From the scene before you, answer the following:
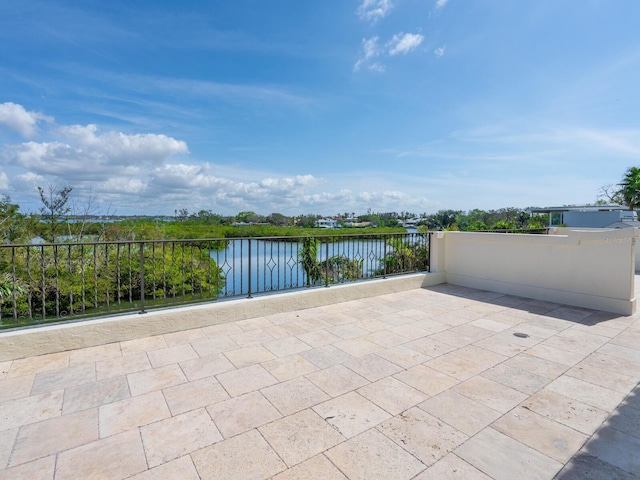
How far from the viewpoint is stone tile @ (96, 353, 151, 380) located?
259 centimetres

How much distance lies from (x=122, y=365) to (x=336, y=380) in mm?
1842

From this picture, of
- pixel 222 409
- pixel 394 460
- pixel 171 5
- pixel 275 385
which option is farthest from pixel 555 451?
pixel 171 5

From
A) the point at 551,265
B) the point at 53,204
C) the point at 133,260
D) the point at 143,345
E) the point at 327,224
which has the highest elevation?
the point at 53,204

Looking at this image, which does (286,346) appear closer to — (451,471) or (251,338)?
(251,338)

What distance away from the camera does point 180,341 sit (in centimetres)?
329

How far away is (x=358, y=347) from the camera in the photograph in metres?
3.13

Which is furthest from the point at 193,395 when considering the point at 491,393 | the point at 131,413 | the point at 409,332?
the point at 409,332

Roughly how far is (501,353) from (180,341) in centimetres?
315

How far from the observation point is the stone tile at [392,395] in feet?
6.98

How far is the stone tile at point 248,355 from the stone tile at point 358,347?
0.70 meters

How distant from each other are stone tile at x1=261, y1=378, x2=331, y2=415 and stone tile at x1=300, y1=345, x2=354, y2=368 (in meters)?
0.33

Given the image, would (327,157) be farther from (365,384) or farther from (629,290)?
(365,384)

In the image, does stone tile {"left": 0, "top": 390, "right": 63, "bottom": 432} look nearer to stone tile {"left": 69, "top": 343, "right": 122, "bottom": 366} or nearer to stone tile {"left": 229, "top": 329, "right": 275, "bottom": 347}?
stone tile {"left": 69, "top": 343, "right": 122, "bottom": 366}

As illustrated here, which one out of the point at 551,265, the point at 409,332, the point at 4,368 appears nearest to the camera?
the point at 4,368
